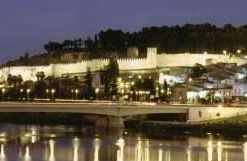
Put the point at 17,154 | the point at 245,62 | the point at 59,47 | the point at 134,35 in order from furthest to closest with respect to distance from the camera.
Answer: the point at 59,47, the point at 134,35, the point at 245,62, the point at 17,154

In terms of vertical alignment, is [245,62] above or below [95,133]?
above

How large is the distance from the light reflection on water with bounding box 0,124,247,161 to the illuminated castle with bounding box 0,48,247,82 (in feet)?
112

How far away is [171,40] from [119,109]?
43774 mm

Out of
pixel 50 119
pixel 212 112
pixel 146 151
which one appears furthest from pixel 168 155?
pixel 50 119

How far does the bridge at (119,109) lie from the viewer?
43.3 meters

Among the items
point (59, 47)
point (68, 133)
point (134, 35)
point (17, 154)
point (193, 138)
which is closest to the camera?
point (17, 154)

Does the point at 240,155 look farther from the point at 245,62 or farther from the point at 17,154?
the point at 245,62

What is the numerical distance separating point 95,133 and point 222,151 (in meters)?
10.6

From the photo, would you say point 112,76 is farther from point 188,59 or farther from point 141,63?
point 141,63

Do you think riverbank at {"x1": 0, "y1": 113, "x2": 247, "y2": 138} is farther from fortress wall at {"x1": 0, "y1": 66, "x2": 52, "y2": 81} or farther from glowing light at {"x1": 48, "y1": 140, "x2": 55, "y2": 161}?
fortress wall at {"x1": 0, "y1": 66, "x2": 52, "y2": 81}

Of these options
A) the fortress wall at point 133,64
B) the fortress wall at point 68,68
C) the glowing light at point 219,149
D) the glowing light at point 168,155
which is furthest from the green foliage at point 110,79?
the glowing light at point 168,155

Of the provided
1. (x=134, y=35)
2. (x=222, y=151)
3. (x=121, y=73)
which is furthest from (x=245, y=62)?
(x=222, y=151)

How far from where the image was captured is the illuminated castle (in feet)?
255

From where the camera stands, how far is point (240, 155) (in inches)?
1293
